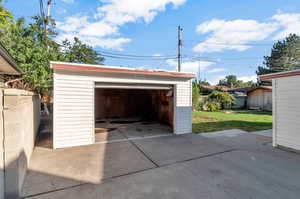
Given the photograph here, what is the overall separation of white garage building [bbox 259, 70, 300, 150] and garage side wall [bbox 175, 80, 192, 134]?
8.86 feet

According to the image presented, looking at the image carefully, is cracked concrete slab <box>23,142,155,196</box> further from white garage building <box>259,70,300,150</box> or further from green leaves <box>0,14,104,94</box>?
green leaves <box>0,14,104,94</box>

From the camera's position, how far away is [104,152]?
12.8 ft

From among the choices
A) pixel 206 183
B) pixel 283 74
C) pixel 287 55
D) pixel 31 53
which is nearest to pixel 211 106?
pixel 283 74

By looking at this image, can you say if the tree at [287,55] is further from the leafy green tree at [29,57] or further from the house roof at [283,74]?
the leafy green tree at [29,57]

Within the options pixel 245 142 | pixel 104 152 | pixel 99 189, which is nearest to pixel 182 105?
pixel 245 142

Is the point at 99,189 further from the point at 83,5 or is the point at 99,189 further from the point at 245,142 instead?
the point at 83,5

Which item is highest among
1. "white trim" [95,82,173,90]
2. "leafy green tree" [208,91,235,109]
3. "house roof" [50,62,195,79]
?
"house roof" [50,62,195,79]

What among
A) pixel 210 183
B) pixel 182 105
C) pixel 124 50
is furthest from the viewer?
pixel 124 50

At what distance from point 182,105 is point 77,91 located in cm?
417

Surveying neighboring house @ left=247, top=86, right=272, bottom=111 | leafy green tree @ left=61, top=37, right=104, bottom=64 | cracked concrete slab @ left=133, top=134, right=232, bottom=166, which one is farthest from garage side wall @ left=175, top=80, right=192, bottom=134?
neighboring house @ left=247, top=86, right=272, bottom=111

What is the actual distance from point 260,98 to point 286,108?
624 inches

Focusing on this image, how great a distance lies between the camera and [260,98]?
54.7ft

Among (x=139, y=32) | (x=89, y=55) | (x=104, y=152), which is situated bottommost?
(x=104, y=152)

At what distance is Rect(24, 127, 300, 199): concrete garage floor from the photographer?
85.4 inches
